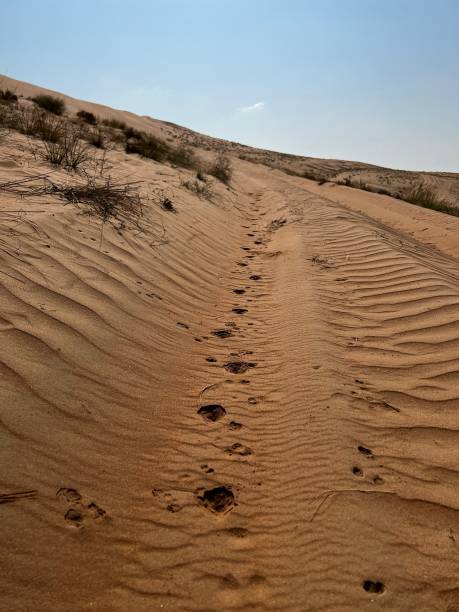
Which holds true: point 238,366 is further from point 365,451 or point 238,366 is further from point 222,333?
point 365,451

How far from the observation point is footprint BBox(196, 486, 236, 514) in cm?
193

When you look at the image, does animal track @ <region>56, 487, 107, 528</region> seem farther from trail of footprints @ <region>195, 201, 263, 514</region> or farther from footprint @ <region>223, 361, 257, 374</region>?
footprint @ <region>223, 361, 257, 374</region>

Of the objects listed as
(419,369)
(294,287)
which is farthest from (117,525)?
(294,287)

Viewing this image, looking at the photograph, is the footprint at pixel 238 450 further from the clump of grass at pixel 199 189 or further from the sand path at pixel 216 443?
the clump of grass at pixel 199 189

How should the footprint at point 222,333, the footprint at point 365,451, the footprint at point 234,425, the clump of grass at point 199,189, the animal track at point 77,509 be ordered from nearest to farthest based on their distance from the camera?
1. the animal track at point 77,509
2. the footprint at point 365,451
3. the footprint at point 234,425
4. the footprint at point 222,333
5. the clump of grass at point 199,189

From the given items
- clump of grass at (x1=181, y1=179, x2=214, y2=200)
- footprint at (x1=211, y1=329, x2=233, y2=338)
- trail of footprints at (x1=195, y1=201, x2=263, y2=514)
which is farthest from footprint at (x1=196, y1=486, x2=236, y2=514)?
clump of grass at (x1=181, y1=179, x2=214, y2=200)

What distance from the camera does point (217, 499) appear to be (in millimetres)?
1981

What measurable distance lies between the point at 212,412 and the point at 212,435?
0.72 feet

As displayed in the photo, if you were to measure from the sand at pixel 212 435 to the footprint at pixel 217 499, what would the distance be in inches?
0.4

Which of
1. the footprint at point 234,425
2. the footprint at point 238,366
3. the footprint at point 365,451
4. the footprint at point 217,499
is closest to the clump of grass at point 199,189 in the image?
the footprint at point 238,366

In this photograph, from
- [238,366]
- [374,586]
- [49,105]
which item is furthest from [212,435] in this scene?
[49,105]

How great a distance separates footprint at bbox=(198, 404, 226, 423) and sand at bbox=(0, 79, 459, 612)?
0.07 ft

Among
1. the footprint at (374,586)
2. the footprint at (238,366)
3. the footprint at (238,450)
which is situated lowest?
the footprint at (238,450)

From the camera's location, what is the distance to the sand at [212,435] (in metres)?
1.60
